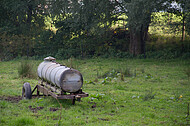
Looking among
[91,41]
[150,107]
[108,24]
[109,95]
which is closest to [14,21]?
[91,41]

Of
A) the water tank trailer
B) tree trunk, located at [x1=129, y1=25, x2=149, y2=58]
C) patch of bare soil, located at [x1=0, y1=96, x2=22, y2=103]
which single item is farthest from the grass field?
tree trunk, located at [x1=129, y1=25, x2=149, y2=58]

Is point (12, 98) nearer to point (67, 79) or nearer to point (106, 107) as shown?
point (67, 79)

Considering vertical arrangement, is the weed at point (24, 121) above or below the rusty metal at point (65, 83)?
below

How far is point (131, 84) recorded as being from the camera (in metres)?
10.7

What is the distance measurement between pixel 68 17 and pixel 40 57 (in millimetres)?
4061

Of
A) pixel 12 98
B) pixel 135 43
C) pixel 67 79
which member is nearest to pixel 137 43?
pixel 135 43

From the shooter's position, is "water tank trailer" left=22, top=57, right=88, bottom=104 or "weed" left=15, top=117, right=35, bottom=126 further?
"water tank trailer" left=22, top=57, right=88, bottom=104

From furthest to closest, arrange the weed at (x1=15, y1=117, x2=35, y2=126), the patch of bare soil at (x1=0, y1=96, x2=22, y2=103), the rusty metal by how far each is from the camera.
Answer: the patch of bare soil at (x1=0, y1=96, x2=22, y2=103) < the rusty metal < the weed at (x1=15, y1=117, x2=35, y2=126)

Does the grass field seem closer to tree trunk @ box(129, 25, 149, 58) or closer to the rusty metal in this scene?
the rusty metal

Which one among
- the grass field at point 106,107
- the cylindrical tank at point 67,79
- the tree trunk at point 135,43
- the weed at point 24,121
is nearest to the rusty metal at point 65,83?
the cylindrical tank at point 67,79

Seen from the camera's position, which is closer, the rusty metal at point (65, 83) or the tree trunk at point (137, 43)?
the rusty metal at point (65, 83)

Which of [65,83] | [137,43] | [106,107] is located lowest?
[106,107]

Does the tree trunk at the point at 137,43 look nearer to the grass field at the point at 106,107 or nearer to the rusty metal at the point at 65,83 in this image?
the grass field at the point at 106,107

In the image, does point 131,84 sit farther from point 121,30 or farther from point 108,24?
point 121,30
